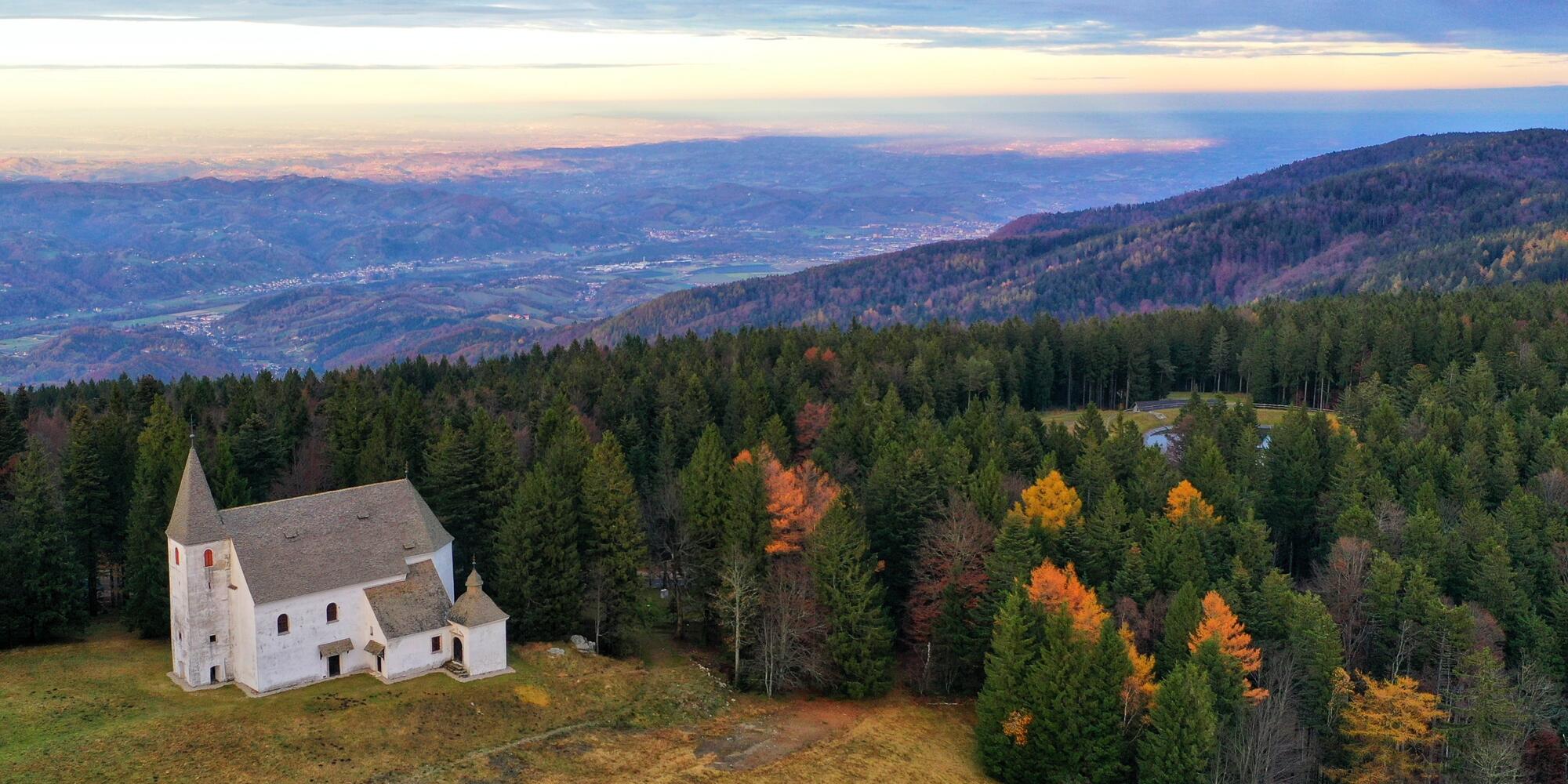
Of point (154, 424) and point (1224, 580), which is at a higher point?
point (154, 424)

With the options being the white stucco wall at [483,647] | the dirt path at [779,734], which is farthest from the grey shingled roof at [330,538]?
the dirt path at [779,734]

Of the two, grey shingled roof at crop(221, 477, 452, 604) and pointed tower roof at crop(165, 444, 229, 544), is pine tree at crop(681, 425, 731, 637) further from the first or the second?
pointed tower roof at crop(165, 444, 229, 544)

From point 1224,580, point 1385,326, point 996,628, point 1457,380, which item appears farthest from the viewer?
point 1385,326

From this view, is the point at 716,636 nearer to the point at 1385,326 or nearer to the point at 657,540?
the point at 657,540

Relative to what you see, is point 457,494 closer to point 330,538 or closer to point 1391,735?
point 330,538

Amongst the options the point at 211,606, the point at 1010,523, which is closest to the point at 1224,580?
the point at 1010,523

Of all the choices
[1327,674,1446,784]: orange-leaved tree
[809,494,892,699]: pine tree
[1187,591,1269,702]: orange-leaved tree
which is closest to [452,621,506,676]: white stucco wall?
[809,494,892,699]: pine tree
